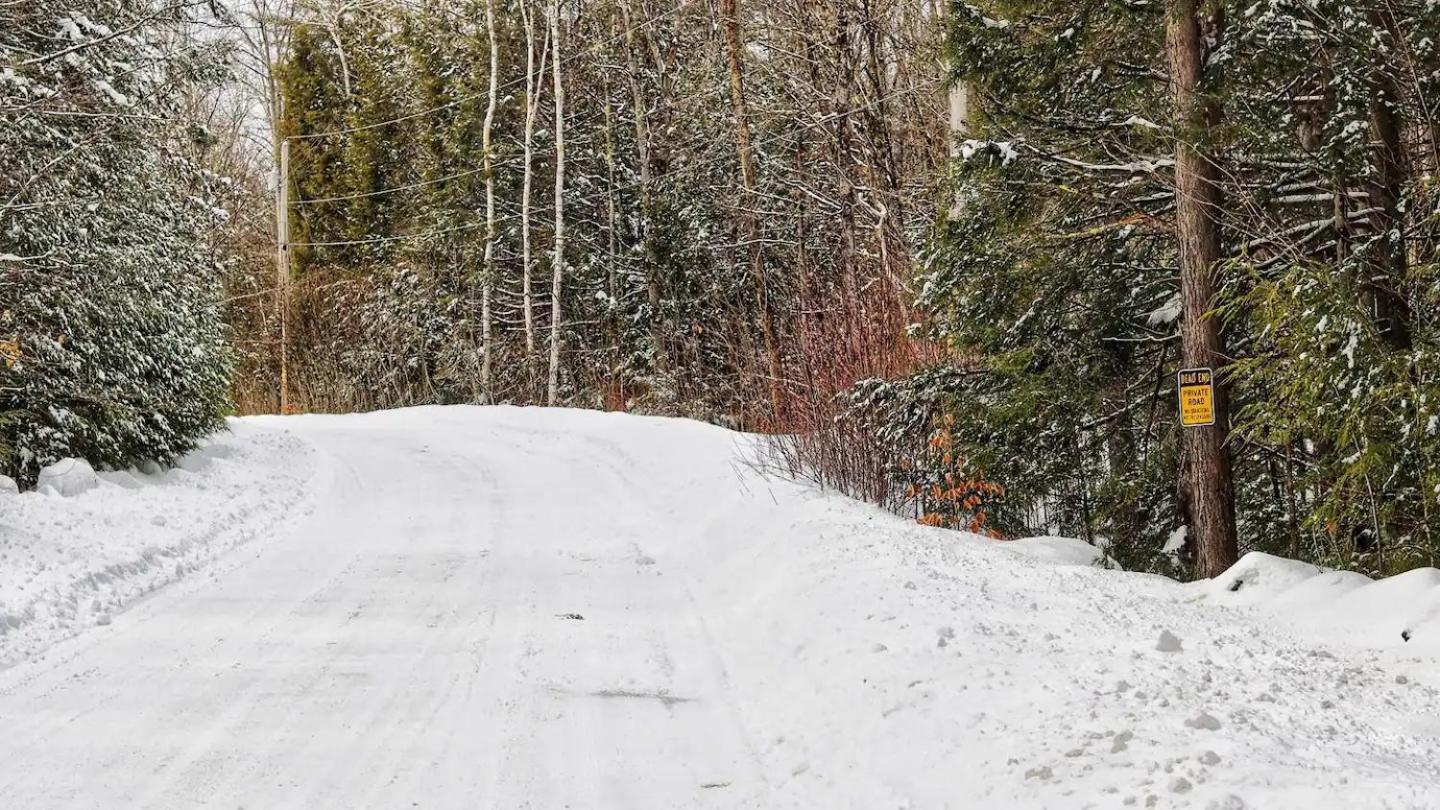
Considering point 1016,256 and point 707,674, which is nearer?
point 707,674

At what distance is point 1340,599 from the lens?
20.3 ft

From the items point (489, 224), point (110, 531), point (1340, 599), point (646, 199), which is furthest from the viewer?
point (489, 224)

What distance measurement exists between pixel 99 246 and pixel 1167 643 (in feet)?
38.0

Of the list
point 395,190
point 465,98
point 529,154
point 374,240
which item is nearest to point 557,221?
point 529,154

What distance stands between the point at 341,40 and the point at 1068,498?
3579cm

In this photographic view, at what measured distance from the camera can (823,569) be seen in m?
7.57

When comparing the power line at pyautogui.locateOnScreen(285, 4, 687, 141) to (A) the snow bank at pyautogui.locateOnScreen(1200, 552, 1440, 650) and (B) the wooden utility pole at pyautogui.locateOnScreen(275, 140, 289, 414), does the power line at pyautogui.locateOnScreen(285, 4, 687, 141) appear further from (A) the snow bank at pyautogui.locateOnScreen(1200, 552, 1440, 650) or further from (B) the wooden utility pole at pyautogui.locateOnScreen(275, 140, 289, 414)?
(A) the snow bank at pyautogui.locateOnScreen(1200, 552, 1440, 650)

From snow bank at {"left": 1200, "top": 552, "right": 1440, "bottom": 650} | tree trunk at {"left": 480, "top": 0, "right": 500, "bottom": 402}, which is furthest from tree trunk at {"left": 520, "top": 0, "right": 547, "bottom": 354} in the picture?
snow bank at {"left": 1200, "top": 552, "right": 1440, "bottom": 650}

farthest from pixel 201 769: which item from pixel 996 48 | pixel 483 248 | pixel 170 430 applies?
pixel 483 248

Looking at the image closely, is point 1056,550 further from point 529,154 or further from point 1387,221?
point 529,154

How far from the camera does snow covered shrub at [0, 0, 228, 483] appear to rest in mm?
10953

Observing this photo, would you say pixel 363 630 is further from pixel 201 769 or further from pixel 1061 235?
pixel 1061 235

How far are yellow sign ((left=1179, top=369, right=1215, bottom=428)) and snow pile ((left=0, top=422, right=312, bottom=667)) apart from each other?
717 centimetres

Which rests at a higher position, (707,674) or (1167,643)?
(1167,643)
